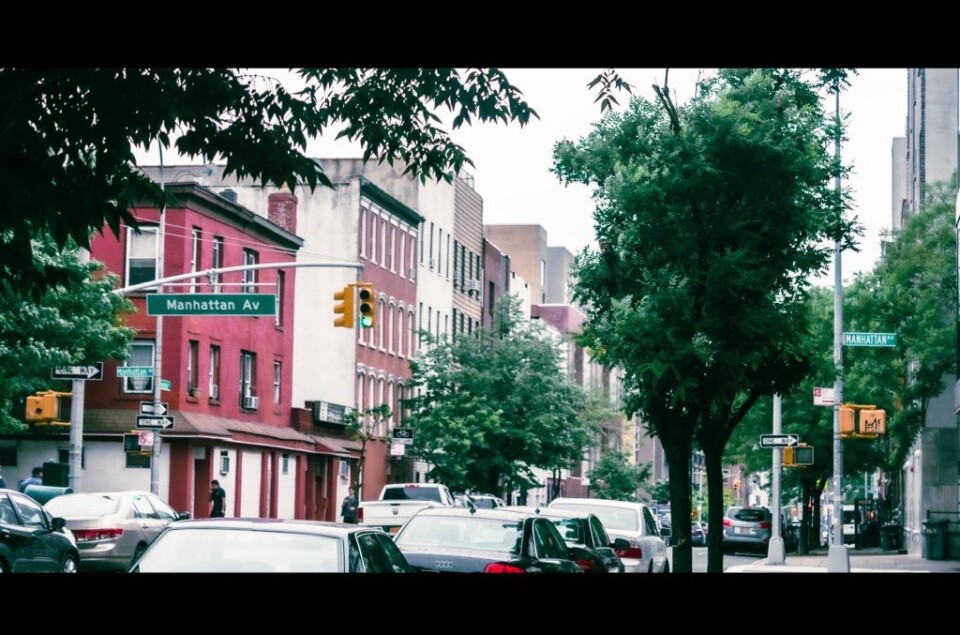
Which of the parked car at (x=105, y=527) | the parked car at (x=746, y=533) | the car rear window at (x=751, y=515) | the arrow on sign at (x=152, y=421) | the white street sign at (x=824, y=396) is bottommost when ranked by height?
the parked car at (x=746, y=533)

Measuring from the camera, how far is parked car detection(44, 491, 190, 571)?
2547 centimetres

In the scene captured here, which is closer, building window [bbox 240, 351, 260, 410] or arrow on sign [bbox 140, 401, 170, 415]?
arrow on sign [bbox 140, 401, 170, 415]

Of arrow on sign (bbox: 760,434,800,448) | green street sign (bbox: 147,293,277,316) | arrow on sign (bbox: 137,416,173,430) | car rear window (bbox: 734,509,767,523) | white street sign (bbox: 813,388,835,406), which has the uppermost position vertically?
green street sign (bbox: 147,293,277,316)

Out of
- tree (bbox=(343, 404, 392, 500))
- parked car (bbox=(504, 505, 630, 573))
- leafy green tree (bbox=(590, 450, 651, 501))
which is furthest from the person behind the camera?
leafy green tree (bbox=(590, 450, 651, 501))

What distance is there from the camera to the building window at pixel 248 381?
55.7 metres

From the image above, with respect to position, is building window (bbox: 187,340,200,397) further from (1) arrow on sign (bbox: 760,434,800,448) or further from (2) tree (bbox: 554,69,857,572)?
(2) tree (bbox: 554,69,857,572)

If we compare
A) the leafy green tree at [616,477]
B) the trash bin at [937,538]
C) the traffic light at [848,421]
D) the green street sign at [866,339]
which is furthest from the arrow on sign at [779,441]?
the leafy green tree at [616,477]

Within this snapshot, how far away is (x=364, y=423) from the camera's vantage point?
6562cm

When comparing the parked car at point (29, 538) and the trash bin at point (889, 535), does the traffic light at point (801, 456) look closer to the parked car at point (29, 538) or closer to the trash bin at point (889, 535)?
the parked car at point (29, 538)

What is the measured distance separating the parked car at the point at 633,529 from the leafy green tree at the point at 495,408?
33.5m

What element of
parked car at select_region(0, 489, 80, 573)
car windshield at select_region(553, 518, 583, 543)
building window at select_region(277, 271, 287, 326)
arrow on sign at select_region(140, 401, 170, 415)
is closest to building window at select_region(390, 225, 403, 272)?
building window at select_region(277, 271, 287, 326)

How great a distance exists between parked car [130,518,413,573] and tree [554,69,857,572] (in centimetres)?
1413
